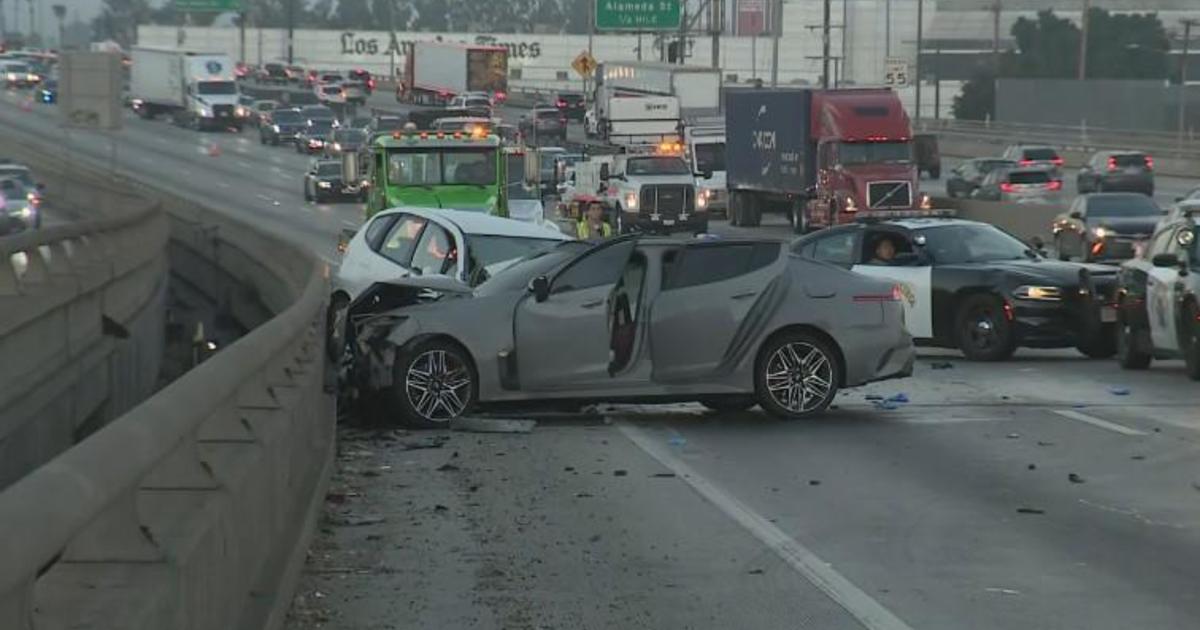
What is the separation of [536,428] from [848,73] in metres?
154

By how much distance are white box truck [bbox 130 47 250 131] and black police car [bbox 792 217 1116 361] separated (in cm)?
8222

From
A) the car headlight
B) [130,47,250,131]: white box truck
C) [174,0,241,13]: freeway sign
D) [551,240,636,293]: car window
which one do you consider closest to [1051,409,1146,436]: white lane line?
[551,240,636,293]: car window

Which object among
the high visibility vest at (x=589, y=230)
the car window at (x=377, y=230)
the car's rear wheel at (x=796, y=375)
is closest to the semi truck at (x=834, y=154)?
the high visibility vest at (x=589, y=230)

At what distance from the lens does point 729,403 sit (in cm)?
1830

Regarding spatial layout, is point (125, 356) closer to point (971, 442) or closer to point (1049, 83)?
point (971, 442)

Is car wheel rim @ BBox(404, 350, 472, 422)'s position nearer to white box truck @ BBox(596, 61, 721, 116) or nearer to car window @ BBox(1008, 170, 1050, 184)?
car window @ BBox(1008, 170, 1050, 184)

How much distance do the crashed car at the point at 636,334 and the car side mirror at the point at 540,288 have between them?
0.04 feet

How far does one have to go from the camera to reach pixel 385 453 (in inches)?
627

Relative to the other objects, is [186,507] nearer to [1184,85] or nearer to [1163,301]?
[1163,301]

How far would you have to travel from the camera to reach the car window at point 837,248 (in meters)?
25.0

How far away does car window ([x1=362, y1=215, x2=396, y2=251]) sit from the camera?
920 inches

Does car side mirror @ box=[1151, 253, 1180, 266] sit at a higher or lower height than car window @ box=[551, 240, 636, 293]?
lower

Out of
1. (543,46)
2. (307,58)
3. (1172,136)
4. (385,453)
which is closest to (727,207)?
(1172,136)

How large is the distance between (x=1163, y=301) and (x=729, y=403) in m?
5.42
